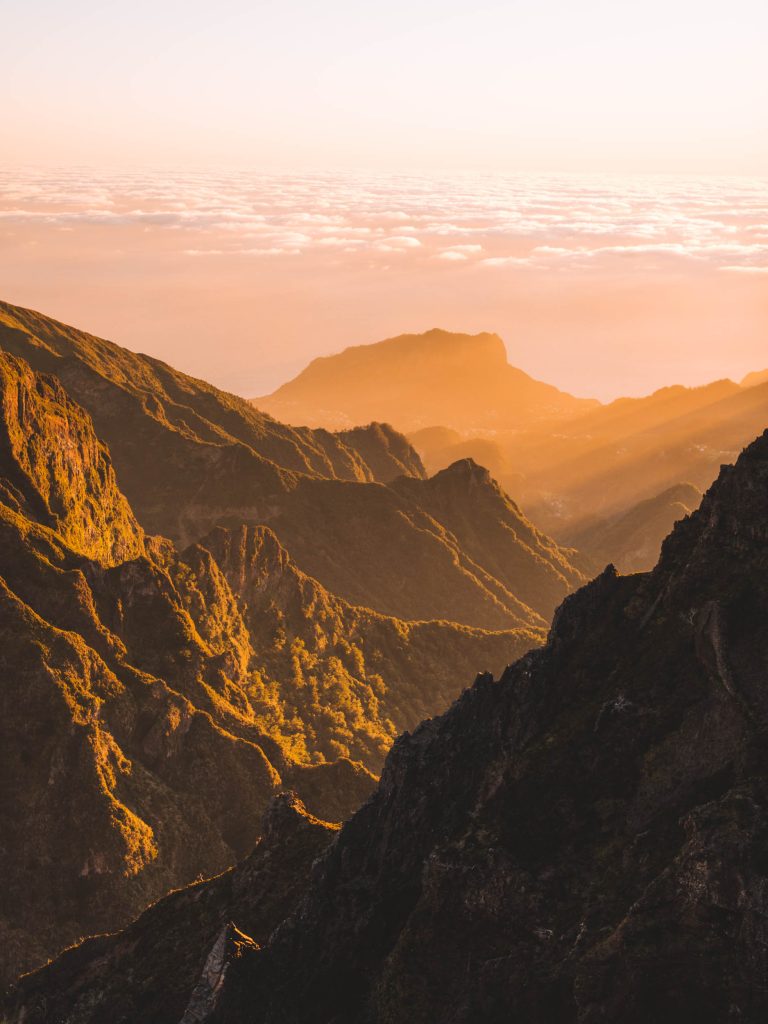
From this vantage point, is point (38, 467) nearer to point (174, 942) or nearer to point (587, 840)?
point (174, 942)

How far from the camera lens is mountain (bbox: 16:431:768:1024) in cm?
4625

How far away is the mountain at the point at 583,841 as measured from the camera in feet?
152

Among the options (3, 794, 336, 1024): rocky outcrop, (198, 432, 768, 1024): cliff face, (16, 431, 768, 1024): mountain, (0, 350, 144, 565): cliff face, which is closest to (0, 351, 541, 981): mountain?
(0, 350, 144, 565): cliff face

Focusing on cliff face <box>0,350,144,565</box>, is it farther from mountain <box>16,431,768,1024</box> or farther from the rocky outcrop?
mountain <box>16,431,768,1024</box>

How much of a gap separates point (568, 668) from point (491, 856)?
16153mm

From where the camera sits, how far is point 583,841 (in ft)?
182

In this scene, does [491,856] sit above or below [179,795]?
above

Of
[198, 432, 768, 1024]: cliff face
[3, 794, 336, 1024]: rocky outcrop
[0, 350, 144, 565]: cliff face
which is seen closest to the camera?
[198, 432, 768, 1024]: cliff face

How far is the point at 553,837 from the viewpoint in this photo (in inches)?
2222

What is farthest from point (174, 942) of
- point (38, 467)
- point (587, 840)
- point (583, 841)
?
point (38, 467)

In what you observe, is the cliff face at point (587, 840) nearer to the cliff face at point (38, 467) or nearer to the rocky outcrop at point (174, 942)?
the rocky outcrop at point (174, 942)

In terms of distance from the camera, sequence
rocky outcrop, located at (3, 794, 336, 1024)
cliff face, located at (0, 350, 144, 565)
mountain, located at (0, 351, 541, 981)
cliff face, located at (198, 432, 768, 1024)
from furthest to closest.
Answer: cliff face, located at (0, 350, 144, 565) < mountain, located at (0, 351, 541, 981) < rocky outcrop, located at (3, 794, 336, 1024) < cliff face, located at (198, 432, 768, 1024)

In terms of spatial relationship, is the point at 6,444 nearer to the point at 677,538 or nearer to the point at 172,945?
the point at 172,945

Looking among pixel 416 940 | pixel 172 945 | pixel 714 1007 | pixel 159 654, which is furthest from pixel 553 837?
pixel 159 654
